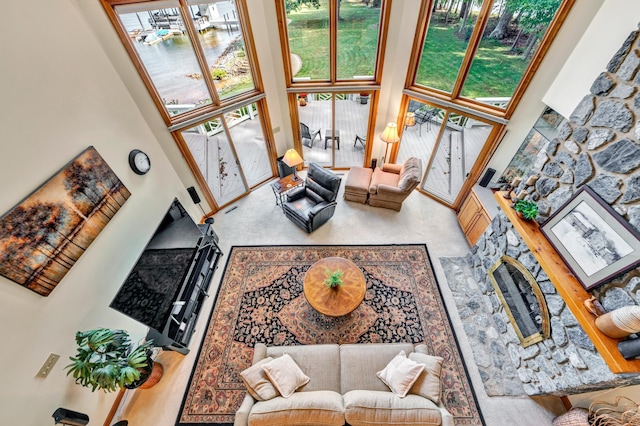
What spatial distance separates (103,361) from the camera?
8.19 feet

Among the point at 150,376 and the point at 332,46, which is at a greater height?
the point at 332,46

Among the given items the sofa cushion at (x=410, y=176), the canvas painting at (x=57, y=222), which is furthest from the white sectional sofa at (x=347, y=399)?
the sofa cushion at (x=410, y=176)

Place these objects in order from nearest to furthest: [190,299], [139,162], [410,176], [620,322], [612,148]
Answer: [620,322] → [612,148] → [139,162] → [190,299] → [410,176]

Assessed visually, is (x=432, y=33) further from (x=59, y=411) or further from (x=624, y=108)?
(x=59, y=411)

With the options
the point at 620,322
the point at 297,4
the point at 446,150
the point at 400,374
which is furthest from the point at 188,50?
the point at 620,322

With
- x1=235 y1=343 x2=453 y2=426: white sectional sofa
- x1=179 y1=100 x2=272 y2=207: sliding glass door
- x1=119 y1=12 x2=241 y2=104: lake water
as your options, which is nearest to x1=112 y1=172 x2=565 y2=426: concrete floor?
x1=179 y1=100 x2=272 y2=207: sliding glass door

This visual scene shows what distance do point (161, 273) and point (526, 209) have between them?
484 cm

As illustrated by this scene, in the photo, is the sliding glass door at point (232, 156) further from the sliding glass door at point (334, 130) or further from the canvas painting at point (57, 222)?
the canvas painting at point (57, 222)

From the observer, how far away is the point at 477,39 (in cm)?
404

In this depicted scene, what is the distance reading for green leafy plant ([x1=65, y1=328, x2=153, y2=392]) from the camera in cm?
237

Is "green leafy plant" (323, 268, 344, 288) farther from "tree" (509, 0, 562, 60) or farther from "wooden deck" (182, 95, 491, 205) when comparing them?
"tree" (509, 0, 562, 60)

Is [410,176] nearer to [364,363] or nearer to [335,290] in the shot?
[335,290]

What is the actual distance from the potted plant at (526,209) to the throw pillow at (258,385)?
368 centimetres

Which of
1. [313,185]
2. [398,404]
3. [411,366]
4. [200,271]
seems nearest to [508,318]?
[411,366]
